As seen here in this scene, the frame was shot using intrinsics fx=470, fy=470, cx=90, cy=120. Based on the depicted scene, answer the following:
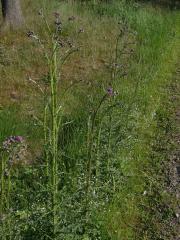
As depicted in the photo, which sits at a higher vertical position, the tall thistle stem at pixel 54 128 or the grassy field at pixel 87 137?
the tall thistle stem at pixel 54 128

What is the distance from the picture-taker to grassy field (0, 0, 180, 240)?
11.4 ft

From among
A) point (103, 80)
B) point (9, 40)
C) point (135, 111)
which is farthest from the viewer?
point (9, 40)

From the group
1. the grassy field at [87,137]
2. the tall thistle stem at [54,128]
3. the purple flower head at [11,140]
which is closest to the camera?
the purple flower head at [11,140]

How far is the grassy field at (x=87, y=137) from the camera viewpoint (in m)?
3.47

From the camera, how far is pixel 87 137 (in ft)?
13.9

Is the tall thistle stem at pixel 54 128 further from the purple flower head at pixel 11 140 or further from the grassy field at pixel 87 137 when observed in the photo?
the purple flower head at pixel 11 140

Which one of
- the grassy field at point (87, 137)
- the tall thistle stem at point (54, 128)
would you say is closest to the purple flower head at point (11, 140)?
the grassy field at point (87, 137)

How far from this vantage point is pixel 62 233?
3354mm

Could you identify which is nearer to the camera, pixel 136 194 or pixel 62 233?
pixel 62 233

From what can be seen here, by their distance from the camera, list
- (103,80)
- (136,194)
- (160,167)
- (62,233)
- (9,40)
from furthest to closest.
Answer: (9,40), (103,80), (160,167), (136,194), (62,233)

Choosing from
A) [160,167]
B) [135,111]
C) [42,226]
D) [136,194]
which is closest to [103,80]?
[135,111]

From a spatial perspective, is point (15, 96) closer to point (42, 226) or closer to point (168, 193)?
point (168, 193)

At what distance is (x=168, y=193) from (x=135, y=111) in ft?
4.67

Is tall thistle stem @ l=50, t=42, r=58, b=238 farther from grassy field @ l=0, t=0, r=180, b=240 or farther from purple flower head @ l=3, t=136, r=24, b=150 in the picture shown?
purple flower head @ l=3, t=136, r=24, b=150
